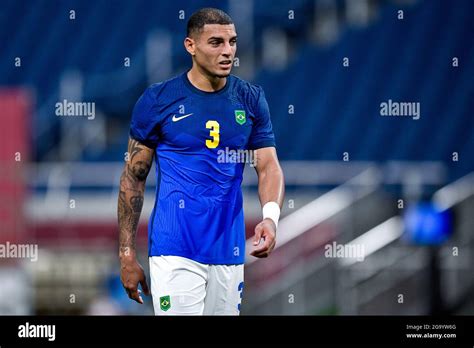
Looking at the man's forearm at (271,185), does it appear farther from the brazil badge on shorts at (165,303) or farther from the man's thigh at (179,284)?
the brazil badge on shorts at (165,303)

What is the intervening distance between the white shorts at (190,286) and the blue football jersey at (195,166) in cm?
5

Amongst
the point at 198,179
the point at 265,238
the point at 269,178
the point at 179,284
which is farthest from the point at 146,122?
the point at 265,238

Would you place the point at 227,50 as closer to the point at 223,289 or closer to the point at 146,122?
the point at 146,122

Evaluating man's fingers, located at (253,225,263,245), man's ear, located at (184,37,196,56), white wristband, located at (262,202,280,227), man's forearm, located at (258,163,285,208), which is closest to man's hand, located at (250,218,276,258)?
man's fingers, located at (253,225,263,245)

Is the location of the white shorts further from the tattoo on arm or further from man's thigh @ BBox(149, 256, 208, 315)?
the tattoo on arm

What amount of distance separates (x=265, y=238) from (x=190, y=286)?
1.90ft

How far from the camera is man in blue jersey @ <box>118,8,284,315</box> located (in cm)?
574

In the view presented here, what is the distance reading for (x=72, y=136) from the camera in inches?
532

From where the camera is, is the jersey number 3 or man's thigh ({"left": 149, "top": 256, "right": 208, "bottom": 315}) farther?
the jersey number 3

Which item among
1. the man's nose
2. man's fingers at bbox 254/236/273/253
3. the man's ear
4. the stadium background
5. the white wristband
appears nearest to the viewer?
man's fingers at bbox 254/236/273/253
